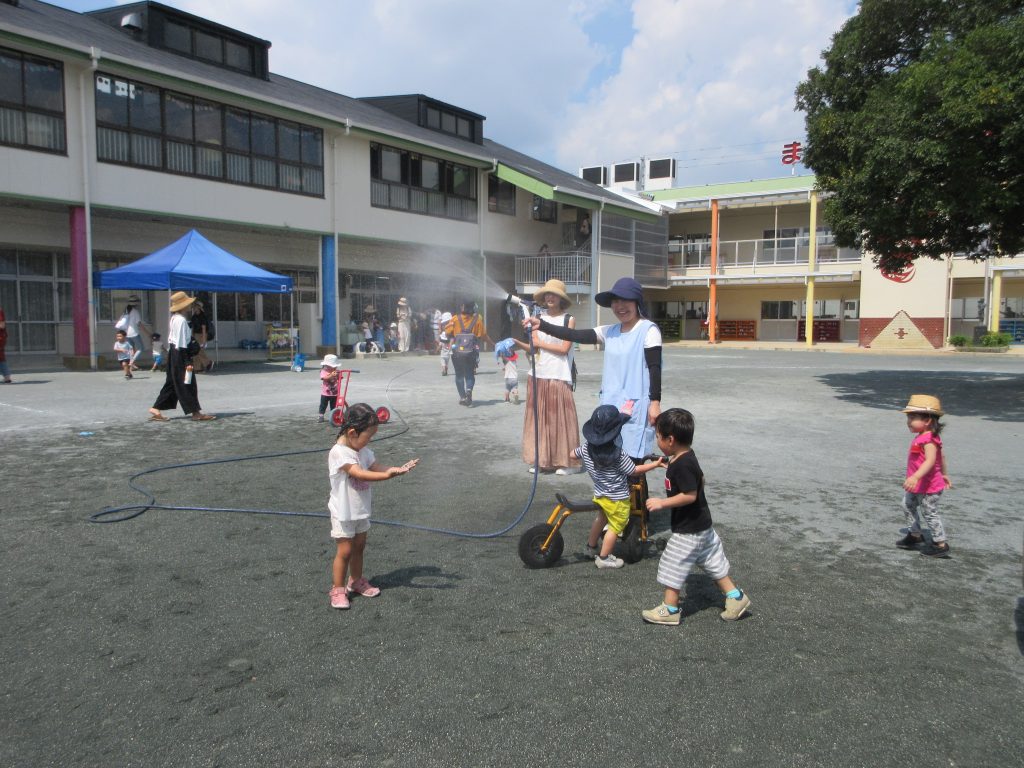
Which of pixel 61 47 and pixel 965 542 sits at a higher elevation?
pixel 61 47

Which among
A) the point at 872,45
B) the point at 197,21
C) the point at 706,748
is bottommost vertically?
the point at 706,748

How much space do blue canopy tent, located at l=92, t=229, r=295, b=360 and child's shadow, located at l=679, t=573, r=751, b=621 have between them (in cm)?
1334

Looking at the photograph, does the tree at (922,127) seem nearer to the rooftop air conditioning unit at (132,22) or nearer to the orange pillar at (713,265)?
the rooftop air conditioning unit at (132,22)

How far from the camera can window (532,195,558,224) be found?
96.0 feet

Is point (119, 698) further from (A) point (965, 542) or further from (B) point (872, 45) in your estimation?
(B) point (872, 45)

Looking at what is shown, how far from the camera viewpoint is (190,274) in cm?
1515

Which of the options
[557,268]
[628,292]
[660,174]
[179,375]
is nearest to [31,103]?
[179,375]

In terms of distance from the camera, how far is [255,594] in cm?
405

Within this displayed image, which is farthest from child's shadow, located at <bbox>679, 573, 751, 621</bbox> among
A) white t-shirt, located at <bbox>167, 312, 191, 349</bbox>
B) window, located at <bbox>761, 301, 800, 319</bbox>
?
window, located at <bbox>761, 301, 800, 319</bbox>

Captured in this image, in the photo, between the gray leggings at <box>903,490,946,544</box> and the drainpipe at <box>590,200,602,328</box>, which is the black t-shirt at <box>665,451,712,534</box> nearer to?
the gray leggings at <box>903,490,946,544</box>

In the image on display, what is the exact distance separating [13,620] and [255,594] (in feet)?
3.69

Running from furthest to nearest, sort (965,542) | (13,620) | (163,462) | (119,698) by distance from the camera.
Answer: (163,462) → (965,542) → (13,620) → (119,698)

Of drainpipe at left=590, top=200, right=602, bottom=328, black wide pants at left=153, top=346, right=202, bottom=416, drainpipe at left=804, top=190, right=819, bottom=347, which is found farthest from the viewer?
drainpipe at left=804, top=190, right=819, bottom=347

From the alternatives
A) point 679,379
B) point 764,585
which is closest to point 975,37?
point 679,379
